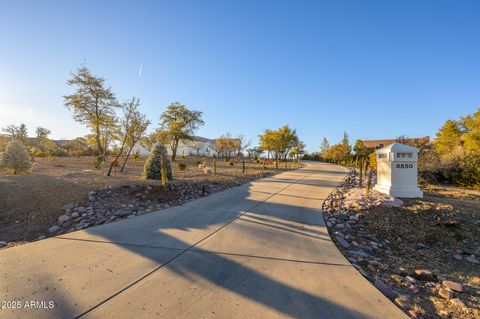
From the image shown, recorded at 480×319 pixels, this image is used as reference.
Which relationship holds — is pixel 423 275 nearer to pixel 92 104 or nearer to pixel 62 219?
pixel 62 219

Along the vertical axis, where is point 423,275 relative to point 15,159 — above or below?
below

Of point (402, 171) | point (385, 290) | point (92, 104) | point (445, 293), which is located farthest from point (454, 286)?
point (92, 104)

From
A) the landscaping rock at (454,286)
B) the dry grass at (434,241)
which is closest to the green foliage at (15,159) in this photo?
the dry grass at (434,241)

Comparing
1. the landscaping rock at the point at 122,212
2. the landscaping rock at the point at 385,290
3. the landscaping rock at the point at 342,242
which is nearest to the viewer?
the landscaping rock at the point at 385,290

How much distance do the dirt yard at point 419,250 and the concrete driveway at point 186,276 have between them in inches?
16.4

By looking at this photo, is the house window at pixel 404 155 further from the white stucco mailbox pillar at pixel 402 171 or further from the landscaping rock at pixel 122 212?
the landscaping rock at pixel 122 212

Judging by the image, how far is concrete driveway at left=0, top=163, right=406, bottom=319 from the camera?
7.45ft

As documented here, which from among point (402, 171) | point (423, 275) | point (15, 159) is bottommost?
point (423, 275)

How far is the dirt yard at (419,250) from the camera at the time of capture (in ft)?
8.80

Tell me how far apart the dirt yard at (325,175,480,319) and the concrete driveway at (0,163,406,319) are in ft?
1.37

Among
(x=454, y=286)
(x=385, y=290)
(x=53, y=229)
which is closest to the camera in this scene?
(x=385, y=290)

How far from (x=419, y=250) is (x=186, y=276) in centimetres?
474

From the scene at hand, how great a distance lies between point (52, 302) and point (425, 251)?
20.4ft

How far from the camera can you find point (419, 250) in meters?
4.53
